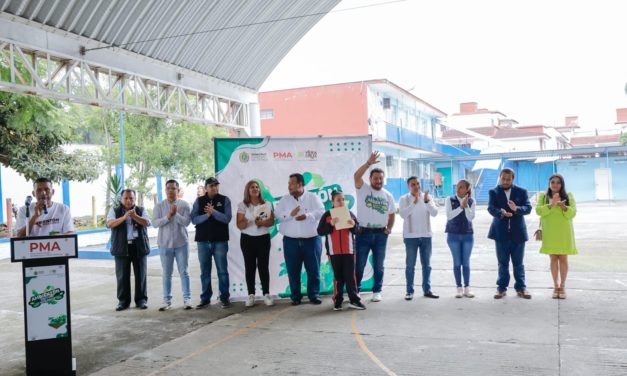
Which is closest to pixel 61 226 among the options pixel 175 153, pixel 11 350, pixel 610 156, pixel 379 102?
pixel 11 350

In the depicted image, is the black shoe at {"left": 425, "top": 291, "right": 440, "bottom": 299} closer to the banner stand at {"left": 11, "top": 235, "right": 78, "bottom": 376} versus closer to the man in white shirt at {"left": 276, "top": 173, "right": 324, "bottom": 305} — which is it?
the man in white shirt at {"left": 276, "top": 173, "right": 324, "bottom": 305}

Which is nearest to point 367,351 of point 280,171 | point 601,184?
point 280,171

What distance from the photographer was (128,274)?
7227 mm

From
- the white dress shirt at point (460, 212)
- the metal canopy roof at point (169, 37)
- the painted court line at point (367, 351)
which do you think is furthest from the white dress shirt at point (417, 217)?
the metal canopy roof at point (169, 37)

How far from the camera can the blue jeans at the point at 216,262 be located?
7.12m

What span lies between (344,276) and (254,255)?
120cm

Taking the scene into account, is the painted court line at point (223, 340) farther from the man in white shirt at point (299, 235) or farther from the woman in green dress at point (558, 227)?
the woman in green dress at point (558, 227)

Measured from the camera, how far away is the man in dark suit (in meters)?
6.96

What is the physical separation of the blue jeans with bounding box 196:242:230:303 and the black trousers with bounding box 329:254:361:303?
57.6 inches

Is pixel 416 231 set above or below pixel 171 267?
above

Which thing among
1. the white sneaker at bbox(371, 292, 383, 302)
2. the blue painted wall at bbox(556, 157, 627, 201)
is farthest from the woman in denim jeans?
the blue painted wall at bbox(556, 157, 627, 201)

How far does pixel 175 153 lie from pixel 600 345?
55.6ft

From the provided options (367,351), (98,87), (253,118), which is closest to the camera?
(367,351)

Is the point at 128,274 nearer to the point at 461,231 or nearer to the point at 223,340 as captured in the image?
the point at 223,340
